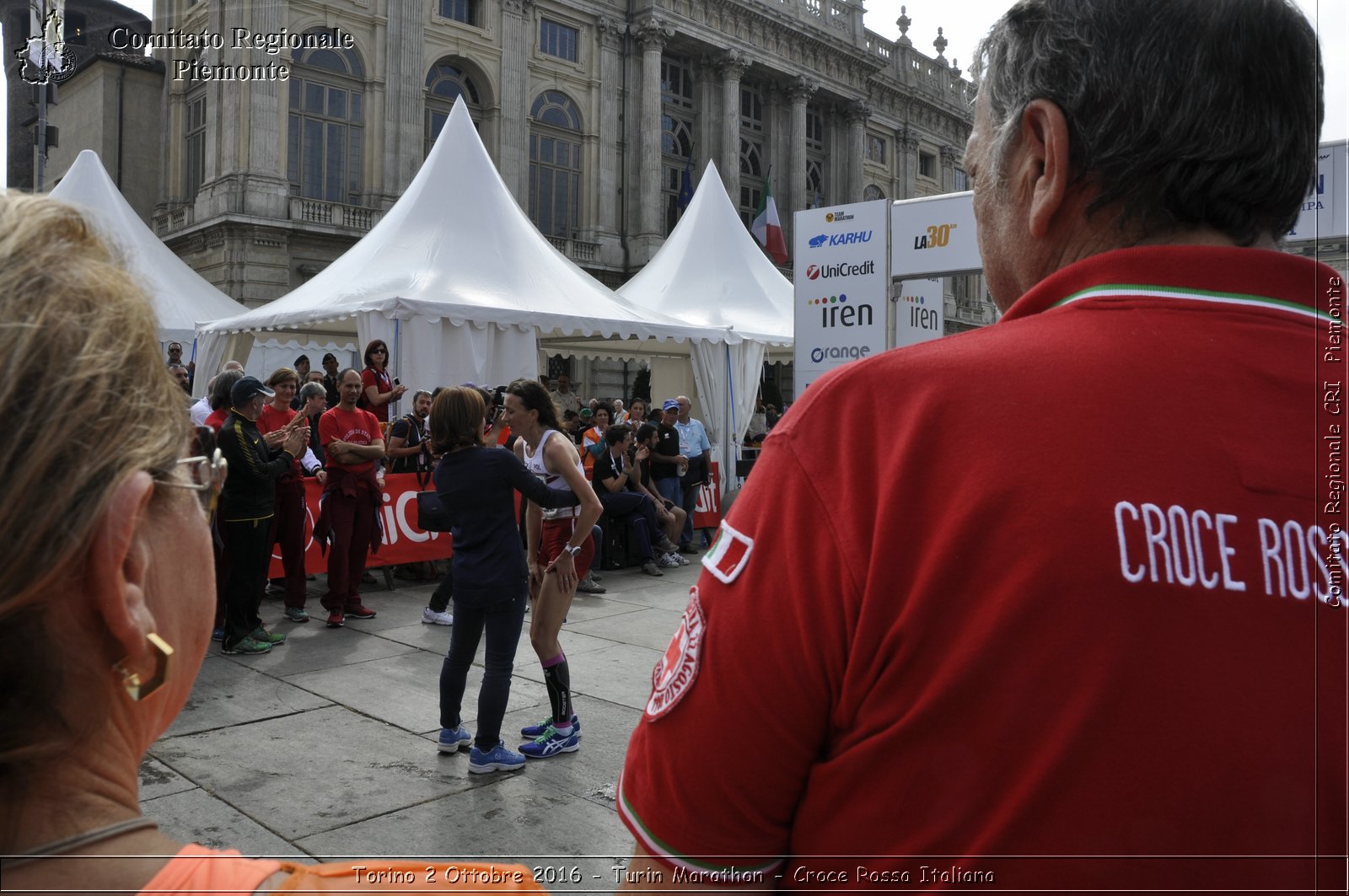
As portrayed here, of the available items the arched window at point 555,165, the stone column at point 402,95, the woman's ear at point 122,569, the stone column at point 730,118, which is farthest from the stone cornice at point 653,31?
the woman's ear at point 122,569

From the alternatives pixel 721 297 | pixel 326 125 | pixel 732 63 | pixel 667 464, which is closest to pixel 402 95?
pixel 326 125

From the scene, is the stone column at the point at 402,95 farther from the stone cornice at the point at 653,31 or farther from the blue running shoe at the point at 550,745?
the blue running shoe at the point at 550,745

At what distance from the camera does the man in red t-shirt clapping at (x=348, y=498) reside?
762 centimetres

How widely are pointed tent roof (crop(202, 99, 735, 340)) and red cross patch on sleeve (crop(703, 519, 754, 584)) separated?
10435 mm

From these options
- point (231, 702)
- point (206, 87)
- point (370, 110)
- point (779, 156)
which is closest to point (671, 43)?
point (779, 156)

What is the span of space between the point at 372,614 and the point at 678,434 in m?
5.36

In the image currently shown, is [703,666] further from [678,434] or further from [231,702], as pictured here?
[678,434]

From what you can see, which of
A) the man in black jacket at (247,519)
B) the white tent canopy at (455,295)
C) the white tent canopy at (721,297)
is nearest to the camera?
the man in black jacket at (247,519)

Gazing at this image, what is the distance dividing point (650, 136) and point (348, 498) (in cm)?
2404

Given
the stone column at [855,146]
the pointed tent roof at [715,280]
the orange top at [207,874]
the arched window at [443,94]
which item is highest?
the stone column at [855,146]

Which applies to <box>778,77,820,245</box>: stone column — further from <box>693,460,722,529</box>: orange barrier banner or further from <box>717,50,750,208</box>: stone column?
<box>693,460,722,529</box>: orange barrier banner

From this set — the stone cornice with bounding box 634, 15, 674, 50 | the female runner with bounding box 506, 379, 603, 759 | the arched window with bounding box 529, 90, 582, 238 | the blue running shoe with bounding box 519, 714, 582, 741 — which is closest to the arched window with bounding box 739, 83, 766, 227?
the stone cornice with bounding box 634, 15, 674, 50

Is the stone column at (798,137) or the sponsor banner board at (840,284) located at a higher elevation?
the stone column at (798,137)

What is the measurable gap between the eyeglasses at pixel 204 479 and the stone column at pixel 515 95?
86.8ft
